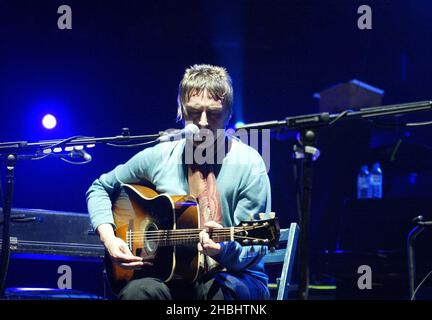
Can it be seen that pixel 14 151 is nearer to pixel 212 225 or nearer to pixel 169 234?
pixel 169 234

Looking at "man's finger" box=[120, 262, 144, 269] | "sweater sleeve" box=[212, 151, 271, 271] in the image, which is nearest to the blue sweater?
"sweater sleeve" box=[212, 151, 271, 271]

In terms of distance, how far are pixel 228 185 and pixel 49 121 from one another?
267 centimetres

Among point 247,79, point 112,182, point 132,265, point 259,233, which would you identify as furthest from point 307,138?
point 247,79

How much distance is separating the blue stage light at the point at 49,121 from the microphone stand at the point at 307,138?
3.02 meters

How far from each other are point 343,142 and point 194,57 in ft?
5.04

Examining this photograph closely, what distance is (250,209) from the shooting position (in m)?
2.96

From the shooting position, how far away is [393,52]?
19.8 ft

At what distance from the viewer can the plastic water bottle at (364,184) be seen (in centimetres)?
525

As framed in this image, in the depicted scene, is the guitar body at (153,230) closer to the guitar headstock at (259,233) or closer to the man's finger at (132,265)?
the man's finger at (132,265)

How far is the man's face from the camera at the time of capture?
9.94 feet

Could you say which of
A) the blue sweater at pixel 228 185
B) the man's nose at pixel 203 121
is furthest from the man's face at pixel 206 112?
the blue sweater at pixel 228 185

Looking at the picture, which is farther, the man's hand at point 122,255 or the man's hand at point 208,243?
the man's hand at point 122,255

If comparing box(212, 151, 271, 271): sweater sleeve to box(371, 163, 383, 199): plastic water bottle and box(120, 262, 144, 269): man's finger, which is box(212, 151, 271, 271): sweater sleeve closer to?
box(120, 262, 144, 269): man's finger
